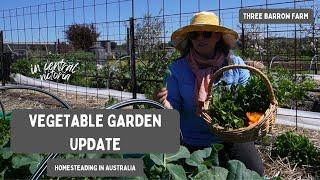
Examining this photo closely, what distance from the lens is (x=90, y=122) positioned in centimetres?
96

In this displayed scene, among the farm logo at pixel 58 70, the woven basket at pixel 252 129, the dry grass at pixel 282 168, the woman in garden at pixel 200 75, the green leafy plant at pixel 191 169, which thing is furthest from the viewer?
the farm logo at pixel 58 70

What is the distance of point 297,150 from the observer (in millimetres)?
3178

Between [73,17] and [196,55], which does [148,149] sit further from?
[73,17]

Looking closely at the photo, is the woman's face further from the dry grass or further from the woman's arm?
the dry grass

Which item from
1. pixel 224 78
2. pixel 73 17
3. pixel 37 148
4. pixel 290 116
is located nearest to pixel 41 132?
pixel 37 148

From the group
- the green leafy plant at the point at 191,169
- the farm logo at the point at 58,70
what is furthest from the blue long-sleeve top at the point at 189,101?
the farm logo at the point at 58,70

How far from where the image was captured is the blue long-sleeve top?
2.40m

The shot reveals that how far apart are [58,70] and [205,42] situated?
7.67 metres

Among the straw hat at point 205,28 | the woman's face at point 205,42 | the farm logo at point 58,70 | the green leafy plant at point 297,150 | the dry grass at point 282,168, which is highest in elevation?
the straw hat at point 205,28

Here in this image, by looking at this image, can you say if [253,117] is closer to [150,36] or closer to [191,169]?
[191,169]

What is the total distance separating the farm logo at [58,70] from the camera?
9.52 meters

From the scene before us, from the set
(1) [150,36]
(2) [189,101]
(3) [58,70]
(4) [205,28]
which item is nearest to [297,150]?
(2) [189,101]

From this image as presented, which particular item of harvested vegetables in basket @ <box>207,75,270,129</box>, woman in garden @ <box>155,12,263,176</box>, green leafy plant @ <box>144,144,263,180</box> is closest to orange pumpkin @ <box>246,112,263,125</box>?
harvested vegetables in basket @ <box>207,75,270,129</box>

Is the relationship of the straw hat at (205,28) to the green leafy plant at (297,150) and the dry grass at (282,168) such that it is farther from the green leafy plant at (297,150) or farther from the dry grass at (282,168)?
the green leafy plant at (297,150)
